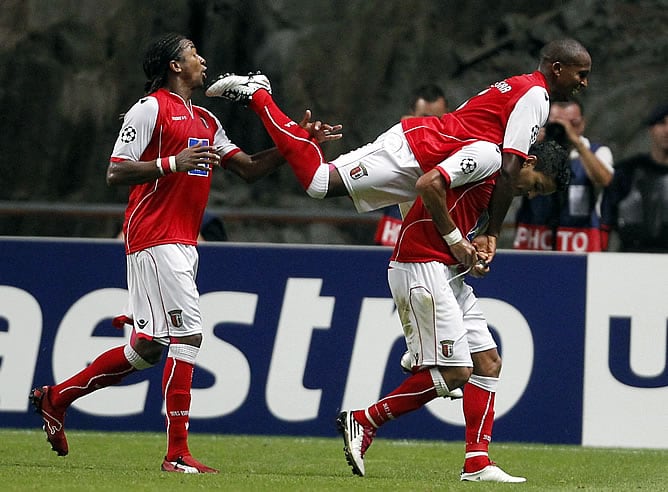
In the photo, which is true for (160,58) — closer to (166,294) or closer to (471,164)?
(166,294)

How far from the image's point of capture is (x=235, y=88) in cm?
769

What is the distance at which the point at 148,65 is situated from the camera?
25.3 ft

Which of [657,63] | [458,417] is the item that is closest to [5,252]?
[458,417]

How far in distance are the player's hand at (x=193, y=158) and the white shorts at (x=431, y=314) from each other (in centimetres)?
112

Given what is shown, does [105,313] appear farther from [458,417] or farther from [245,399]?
[458,417]

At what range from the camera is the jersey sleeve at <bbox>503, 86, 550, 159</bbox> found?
707 cm

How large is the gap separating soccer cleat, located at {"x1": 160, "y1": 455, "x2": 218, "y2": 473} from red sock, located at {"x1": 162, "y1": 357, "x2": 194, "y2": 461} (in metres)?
0.02

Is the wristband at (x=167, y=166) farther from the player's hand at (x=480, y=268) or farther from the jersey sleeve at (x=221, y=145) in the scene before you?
the player's hand at (x=480, y=268)

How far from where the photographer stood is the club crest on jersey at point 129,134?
7324 millimetres

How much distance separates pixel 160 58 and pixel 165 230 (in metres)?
0.96

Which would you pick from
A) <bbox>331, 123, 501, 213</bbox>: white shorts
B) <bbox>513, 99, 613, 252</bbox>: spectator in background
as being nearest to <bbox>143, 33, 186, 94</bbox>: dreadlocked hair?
<bbox>331, 123, 501, 213</bbox>: white shorts

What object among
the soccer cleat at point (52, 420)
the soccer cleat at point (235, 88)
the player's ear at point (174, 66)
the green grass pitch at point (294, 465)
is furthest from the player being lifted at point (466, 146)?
the soccer cleat at point (52, 420)

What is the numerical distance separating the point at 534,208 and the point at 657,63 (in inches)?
302

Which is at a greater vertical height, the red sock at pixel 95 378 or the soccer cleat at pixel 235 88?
the soccer cleat at pixel 235 88
